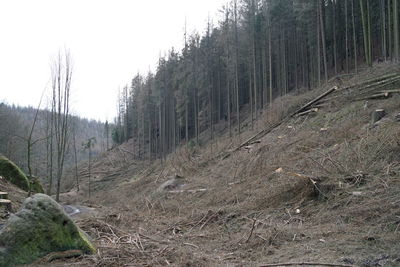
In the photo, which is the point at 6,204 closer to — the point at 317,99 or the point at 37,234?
the point at 37,234

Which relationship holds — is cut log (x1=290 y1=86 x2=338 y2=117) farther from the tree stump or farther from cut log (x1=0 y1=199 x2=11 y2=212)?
cut log (x1=0 y1=199 x2=11 y2=212)

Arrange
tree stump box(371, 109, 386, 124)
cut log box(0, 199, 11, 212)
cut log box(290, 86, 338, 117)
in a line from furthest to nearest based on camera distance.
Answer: cut log box(290, 86, 338, 117) < tree stump box(371, 109, 386, 124) < cut log box(0, 199, 11, 212)

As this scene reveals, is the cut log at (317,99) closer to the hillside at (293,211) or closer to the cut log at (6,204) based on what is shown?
the hillside at (293,211)

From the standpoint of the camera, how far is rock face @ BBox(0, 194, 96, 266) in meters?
4.41

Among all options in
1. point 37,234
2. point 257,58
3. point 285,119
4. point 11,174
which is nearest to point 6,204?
point 37,234

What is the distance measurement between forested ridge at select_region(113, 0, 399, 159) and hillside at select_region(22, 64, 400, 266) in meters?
12.1

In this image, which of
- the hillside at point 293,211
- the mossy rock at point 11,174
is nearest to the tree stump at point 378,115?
the hillside at point 293,211

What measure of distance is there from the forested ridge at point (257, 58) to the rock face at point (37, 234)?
19825mm

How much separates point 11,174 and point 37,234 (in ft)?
43.9

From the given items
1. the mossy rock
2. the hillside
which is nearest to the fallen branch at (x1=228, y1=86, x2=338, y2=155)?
the hillside

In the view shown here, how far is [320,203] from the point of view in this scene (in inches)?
258

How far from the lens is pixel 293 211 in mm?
6734

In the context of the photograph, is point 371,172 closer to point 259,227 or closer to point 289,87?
point 259,227

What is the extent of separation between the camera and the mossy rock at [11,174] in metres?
15.7
